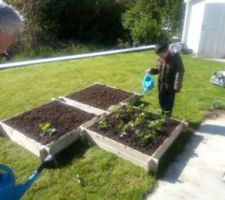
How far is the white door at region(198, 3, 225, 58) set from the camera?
35.7 feet

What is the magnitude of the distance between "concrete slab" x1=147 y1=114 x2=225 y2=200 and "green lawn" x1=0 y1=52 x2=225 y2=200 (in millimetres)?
268

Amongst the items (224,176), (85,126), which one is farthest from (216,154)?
(85,126)

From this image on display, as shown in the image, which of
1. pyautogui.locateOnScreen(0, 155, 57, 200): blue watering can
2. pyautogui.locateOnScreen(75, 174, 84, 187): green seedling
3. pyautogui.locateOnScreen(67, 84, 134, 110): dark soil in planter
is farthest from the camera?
pyautogui.locateOnScreen(67, 84, 134, 110): dark soil in planter

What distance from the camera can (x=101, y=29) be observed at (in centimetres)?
1656

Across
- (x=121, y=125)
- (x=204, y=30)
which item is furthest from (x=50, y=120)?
(x=204, y=30)

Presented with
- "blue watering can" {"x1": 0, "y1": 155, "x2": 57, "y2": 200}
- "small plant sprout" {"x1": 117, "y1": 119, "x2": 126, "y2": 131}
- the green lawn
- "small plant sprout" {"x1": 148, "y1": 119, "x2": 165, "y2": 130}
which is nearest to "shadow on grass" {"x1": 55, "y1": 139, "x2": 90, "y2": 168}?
the green lawn

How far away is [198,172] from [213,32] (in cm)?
847

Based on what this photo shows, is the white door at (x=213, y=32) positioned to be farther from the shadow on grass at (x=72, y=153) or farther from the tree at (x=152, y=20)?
the shadow on grass at (x=72, y=153)

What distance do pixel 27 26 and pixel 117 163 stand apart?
36.9ft

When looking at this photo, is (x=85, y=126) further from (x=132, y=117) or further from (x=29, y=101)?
(x=29, y=101)

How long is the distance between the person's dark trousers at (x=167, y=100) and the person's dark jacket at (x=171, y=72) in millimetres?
110

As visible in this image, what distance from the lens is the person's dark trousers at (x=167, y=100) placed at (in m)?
5.26

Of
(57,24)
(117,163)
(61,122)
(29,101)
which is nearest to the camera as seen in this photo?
(117,163)

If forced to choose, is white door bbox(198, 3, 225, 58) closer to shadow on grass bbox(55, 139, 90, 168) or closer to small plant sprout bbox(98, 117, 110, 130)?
small plant sprout bbox(98, 117, 110, 130)
